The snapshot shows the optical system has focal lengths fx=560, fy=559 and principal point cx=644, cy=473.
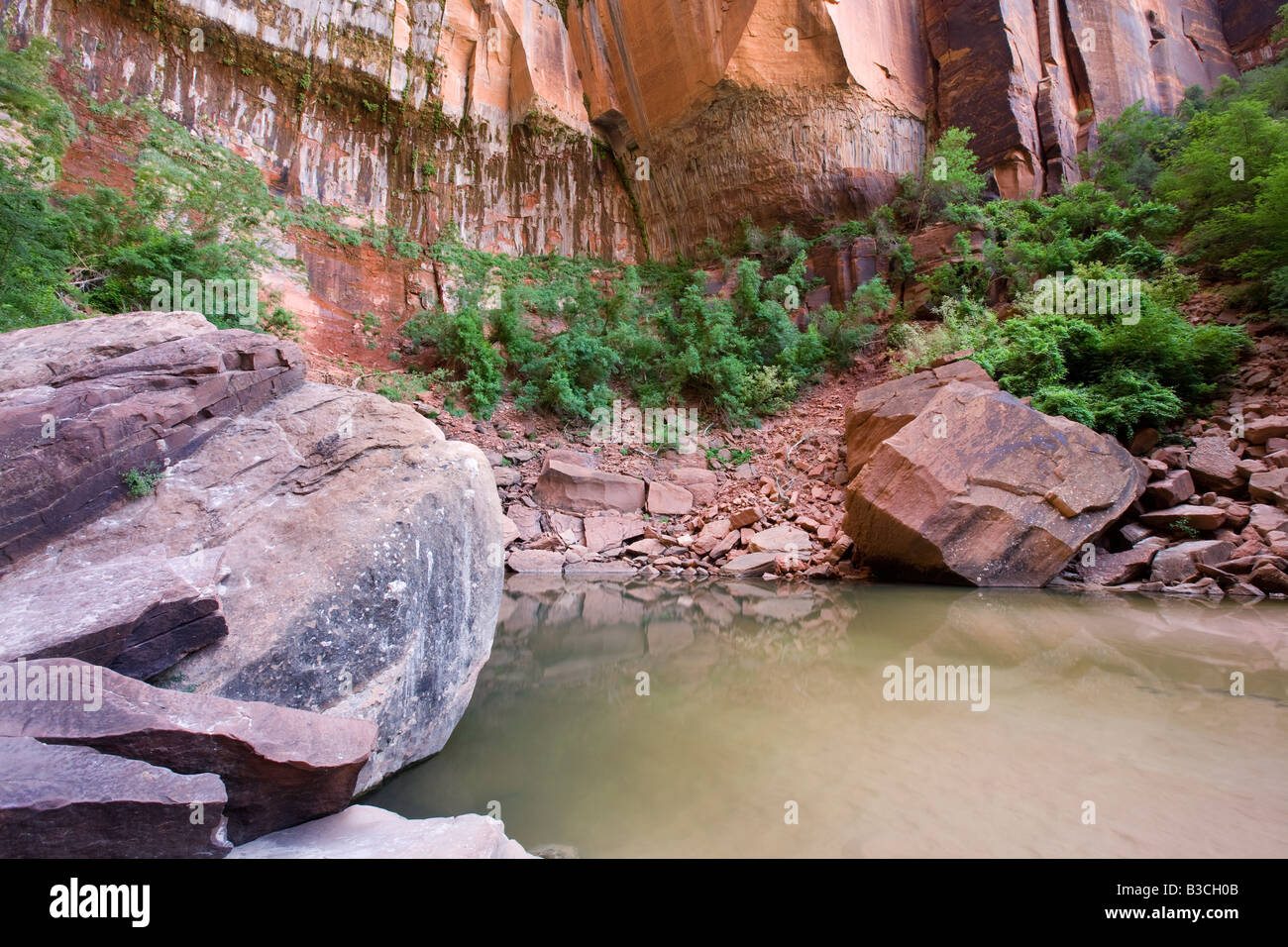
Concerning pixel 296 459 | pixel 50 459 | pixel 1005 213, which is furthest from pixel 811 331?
pixel 50 459

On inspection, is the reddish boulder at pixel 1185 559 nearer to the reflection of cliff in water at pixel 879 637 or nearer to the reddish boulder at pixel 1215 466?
the reflection of cliff in water at pixel 879 637

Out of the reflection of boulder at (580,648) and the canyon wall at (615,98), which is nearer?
the reflection of boulder at (580,648)

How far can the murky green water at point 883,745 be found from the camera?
2.10 metres

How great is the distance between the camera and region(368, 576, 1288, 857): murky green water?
2.10m

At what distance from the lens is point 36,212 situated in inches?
320

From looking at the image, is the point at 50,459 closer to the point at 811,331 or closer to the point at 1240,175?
the point at 811,331

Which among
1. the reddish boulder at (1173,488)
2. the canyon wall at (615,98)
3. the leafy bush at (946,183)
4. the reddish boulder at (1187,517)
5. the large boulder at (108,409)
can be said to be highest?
the canyon wall at (615,98)

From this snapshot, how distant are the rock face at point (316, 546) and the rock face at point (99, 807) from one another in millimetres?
679

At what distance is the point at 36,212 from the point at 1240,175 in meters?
19.9

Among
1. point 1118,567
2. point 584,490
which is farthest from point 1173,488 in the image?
point 584,490

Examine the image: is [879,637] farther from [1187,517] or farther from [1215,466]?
[1215,466]

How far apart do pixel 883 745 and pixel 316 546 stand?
3131 mm

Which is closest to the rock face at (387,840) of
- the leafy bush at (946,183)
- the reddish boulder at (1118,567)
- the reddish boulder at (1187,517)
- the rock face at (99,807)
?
the rock face at (99,807)

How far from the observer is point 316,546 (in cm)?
300
